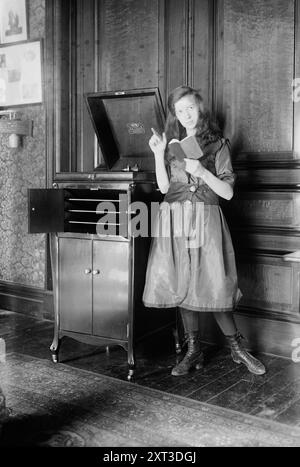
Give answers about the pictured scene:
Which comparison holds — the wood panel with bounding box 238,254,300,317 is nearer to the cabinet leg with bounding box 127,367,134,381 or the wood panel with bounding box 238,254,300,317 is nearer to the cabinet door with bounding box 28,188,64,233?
the cabinet leg with bounding box 127,367,134,381

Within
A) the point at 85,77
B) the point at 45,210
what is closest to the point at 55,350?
the point at 45,210

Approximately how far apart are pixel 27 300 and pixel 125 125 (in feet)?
5.70

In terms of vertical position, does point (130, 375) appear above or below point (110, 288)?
below

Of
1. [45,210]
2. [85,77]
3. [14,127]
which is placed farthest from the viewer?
[14,127]

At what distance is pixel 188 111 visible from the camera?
297 cm

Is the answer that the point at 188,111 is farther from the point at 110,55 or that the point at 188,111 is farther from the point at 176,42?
the point at 110,55

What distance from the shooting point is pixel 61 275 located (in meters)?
3.21

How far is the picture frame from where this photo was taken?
166 inches

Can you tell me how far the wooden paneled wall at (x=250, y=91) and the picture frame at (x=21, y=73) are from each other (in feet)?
2.34

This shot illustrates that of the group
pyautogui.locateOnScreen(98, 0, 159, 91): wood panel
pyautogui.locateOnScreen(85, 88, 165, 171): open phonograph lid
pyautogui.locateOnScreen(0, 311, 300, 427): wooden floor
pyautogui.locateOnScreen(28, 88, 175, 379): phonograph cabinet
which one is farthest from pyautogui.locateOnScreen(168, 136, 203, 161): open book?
pyautogui.locateOnScreen(0, 311, 300, 427): wooden floor

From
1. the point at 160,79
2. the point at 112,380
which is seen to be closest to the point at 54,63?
the point at 160,79

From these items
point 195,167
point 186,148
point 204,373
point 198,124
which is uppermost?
point 198,124

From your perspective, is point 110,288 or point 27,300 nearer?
point 110,288

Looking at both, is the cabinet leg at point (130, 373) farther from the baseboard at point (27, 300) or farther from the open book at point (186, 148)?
the baseboard at point (27, 300)
